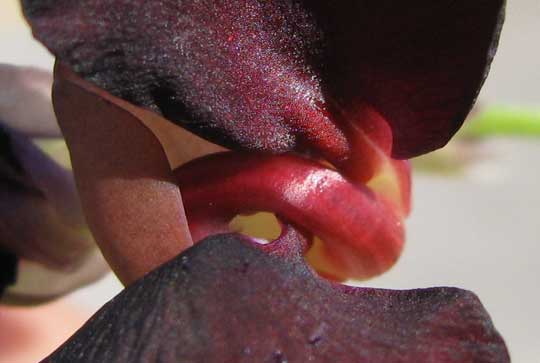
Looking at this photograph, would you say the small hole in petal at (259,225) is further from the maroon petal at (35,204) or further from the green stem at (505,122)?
the green stem at (505,122)

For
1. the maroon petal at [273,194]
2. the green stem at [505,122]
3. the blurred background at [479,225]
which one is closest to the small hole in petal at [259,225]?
the maroon petal at [273,194]

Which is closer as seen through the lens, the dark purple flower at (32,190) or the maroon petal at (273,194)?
the maroon petal at (273,194)

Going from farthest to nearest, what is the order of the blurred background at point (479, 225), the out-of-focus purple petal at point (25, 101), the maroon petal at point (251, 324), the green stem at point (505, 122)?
the blurred background at point (479, 225), the green stem at point (505, 122), the out-of-focus purple petal at point (25, 101), the maroon petal at point (251, 324)

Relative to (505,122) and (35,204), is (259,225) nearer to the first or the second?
(35,204)

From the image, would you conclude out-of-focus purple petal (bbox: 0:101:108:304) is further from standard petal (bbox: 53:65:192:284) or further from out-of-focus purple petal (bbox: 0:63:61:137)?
standard petal (bbox: 53:65:192:284)

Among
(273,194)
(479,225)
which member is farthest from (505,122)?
(273,194)

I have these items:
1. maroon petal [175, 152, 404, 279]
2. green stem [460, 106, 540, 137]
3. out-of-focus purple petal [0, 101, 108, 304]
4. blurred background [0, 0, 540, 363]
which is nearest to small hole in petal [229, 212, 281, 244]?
maroon petal [175, 152, 404, 279]
